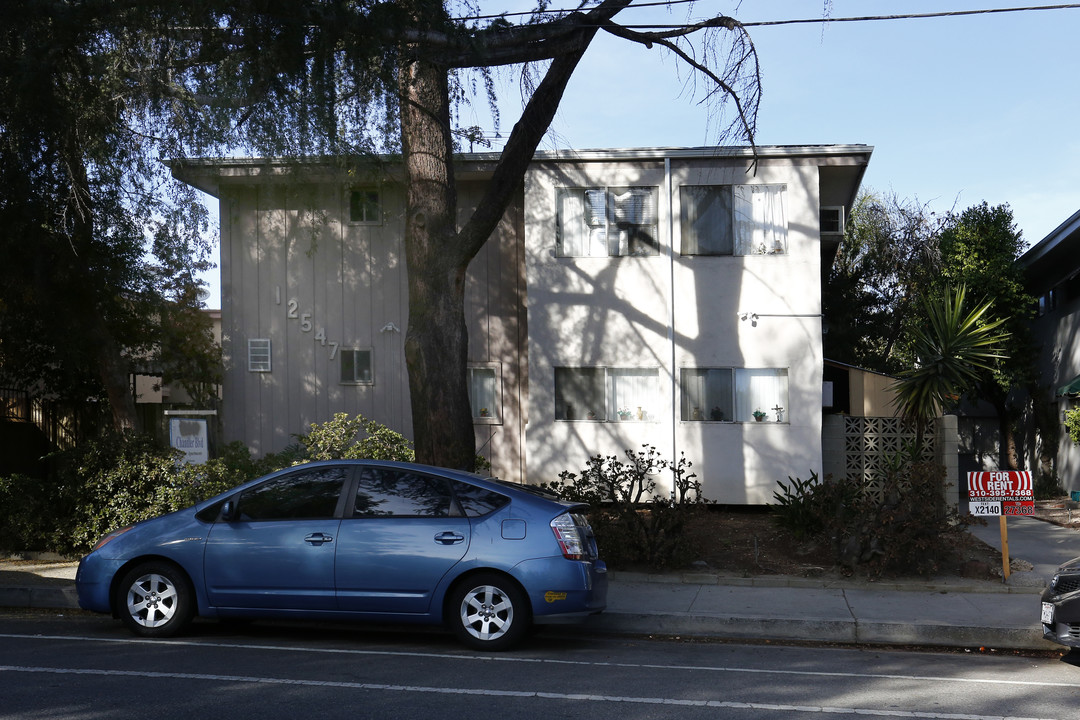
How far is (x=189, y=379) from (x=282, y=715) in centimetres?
1260

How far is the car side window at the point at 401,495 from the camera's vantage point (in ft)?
27.6

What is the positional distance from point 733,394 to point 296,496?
9891 millimetres

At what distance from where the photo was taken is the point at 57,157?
12406 mm

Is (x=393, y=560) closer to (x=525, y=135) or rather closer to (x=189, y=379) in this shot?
(x=525, y=135)

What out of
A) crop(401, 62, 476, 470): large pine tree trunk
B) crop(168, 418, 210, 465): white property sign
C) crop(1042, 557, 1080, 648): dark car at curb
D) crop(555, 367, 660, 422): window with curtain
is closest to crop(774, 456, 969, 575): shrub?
crop(1042, 557, 1080, 648): dark car at curb

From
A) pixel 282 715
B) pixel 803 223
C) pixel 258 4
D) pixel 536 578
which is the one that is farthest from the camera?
pixel 803 223

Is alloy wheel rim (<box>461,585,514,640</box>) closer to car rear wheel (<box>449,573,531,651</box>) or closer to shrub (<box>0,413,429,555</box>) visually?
car rear wheel (<box>449,573,531,651</box>)

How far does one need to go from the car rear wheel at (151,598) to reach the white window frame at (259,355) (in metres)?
9.97

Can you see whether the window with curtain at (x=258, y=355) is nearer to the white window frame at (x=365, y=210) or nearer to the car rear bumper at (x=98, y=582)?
the white window frame at (x=365, y=210)

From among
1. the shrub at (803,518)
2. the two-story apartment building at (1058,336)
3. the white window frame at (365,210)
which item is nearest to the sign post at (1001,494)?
the shrub at (803,518)

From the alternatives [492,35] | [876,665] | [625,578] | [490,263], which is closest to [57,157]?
[492,35]

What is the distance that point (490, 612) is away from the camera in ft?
26.8

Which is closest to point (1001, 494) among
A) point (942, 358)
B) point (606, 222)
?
point (942, 358)

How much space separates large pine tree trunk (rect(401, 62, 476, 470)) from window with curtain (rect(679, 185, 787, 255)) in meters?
5.30
